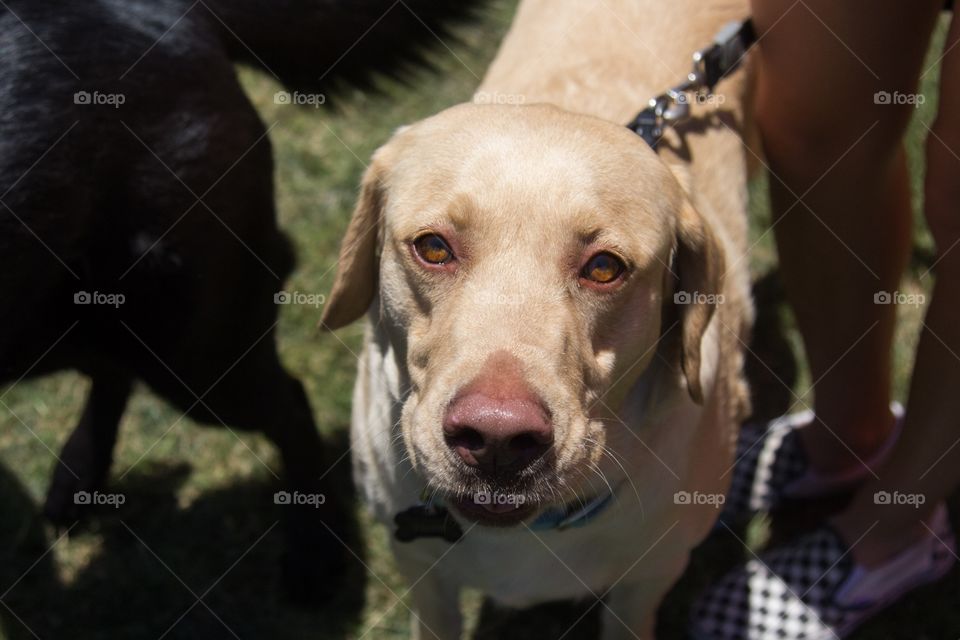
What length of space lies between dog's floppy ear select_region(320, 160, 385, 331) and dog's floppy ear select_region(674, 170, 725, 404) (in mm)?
678

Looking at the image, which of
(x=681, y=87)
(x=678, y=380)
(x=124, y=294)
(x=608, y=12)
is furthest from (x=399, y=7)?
(x=678, y=380)

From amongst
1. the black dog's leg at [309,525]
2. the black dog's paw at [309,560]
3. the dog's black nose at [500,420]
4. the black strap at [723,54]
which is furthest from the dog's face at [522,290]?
the black dog's paw at [309,560]

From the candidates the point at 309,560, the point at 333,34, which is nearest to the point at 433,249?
the point at 333,34

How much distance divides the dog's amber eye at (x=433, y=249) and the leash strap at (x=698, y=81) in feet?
2.31

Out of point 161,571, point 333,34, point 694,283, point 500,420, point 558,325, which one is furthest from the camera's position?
point 161,571

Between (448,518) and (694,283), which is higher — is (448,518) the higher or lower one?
the lower one

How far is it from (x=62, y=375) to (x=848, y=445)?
9.35 ft

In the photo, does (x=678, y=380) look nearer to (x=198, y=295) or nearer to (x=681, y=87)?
(x=681, y=87)

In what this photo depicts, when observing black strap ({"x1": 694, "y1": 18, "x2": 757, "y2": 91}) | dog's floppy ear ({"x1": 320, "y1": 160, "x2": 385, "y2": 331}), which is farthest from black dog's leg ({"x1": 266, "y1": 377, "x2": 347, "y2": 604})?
black strap ({"x1": 694, "y1": 18, "x2": 757, "y2": 91})

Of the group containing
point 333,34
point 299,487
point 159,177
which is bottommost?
point 299,487

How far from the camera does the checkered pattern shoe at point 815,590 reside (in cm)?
304

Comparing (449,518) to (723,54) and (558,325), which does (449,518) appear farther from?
(723,54)

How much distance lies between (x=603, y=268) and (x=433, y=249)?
0.34 meters

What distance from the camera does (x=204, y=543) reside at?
3.48 metres
